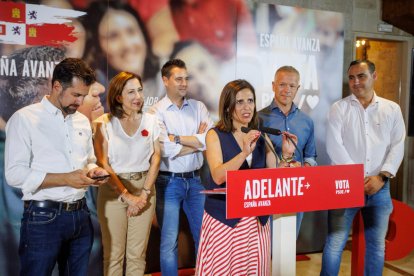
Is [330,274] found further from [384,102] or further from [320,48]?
[320,48]

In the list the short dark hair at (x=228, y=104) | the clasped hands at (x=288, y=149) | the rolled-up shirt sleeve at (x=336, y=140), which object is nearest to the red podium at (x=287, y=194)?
the clasped hands at (x=288, y=149)

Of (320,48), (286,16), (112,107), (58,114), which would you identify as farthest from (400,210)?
(58,114)

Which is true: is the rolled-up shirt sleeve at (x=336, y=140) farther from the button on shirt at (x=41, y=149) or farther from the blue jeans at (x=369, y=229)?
the button on shirt at (x=41, y=149)

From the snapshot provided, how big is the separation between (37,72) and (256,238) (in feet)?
6.84

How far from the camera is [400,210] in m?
3.37

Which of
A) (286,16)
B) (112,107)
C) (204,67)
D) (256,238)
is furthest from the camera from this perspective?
(286,16)

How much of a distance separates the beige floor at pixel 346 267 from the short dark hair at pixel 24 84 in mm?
2645

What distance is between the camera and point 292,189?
5.85 feet

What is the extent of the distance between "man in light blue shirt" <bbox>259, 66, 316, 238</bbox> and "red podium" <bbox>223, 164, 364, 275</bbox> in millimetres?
1063

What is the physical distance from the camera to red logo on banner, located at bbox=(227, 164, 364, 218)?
5.47 feet

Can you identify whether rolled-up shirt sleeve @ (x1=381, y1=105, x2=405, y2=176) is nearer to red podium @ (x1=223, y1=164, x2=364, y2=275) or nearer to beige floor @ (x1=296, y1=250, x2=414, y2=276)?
red podium @ (x1=223, y1=164, x2=364, y2=275)

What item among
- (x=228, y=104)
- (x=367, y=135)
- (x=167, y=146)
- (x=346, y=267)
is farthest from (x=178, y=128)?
(x=346, y=267)

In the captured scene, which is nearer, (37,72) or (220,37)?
(37,72)

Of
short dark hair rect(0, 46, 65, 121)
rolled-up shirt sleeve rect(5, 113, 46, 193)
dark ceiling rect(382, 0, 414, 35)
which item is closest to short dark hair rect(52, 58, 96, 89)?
rolled-up shirt sleeve rect(5, 113, 46, 193)
